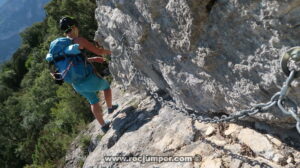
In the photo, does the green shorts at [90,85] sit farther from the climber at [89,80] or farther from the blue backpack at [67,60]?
the blue backpack at [67,60]

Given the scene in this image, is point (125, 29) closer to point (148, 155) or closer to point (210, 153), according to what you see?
point (148, 155)

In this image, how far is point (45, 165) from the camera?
762cm

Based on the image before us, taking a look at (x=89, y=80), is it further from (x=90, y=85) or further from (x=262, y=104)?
(x=262, y=104)

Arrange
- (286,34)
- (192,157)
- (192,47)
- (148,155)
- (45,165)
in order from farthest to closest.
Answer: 1. (45,165)
2. (148,155)
3. (192,157)
4. (192,47)
5. (286,34)

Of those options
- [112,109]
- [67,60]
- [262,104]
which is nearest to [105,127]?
[112,109]

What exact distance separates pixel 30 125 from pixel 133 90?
37.1ft

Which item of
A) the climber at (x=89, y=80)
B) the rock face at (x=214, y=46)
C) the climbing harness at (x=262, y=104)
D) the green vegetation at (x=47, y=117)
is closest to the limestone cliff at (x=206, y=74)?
the rock face at (x=214, y=46)

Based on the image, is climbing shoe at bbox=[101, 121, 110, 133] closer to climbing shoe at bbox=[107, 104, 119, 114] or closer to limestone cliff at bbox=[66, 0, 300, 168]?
limestone cliff at bbox=[66, 0, 300, 168]

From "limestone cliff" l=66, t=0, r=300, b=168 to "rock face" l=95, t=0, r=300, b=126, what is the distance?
1 cm

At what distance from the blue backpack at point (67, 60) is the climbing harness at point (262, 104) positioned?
804mm

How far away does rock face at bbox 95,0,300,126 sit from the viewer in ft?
9.87

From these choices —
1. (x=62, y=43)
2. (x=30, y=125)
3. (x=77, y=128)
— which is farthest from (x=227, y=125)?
(x=30, y=125)

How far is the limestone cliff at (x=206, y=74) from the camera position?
3.14m

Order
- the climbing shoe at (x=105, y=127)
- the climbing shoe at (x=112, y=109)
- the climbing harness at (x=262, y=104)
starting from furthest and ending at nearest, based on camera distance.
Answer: the climbing shoe at (x=112, y=109)
the climbing shoe at (x=105, y=127)
the climbing harness at (x=262, y=104)
